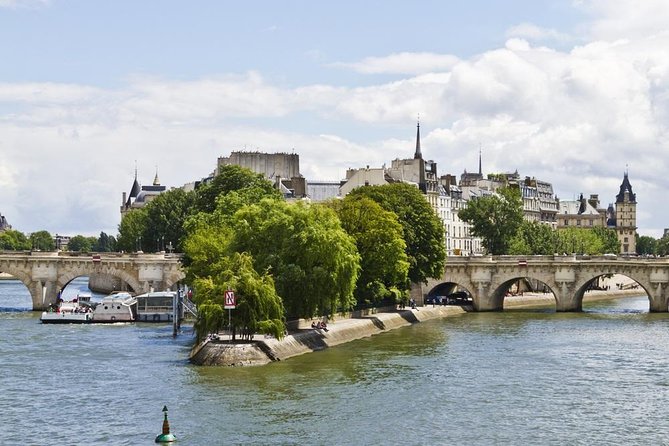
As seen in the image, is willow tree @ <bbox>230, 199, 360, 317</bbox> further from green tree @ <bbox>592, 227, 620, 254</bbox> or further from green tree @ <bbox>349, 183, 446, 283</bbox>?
green tree @ <bbox>592, 227, 620, 254</bbox>

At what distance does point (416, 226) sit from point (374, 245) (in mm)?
15247

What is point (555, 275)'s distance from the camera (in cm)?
11344

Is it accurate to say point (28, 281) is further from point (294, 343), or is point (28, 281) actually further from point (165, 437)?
point (165, 437)

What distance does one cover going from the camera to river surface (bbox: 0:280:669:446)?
4556cm

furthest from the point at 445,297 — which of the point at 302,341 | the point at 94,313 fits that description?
the point at 302,341

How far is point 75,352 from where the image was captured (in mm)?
70875

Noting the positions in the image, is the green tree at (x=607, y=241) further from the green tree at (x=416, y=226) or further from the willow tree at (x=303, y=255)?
the willow tree at (x=303, y=255)

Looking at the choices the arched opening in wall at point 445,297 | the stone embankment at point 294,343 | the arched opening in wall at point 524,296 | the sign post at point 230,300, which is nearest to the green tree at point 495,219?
the arched opening in wall at point 524,296

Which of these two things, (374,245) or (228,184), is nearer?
(374,245)

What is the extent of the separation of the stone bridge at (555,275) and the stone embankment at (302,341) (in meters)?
8.57

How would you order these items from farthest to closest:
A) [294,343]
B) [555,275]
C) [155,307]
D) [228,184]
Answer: [555,275]
[228,184]
[155,307]
[294,343]

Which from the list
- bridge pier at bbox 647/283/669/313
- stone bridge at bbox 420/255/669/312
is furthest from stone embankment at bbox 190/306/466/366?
bridge pier at bbox 647/283/669/313

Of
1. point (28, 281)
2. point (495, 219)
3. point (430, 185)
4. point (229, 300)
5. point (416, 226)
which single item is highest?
point (430, 185)

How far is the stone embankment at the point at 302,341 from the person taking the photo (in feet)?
203
